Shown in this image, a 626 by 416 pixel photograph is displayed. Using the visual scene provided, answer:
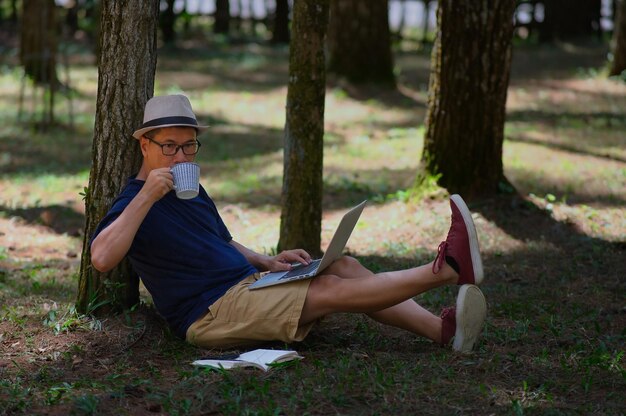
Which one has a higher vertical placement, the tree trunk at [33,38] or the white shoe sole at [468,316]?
the tree trunk at [33,38]

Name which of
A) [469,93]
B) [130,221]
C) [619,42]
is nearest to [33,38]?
[619,42]

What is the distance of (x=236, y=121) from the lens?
14.1 metres

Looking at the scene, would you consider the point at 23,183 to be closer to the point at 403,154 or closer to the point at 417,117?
the point at 403,154

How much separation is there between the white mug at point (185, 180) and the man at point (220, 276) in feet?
0.15

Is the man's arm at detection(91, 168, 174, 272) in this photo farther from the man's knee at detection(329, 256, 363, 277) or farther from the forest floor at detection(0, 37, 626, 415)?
the man's knee at detection(329, 256, 363, 277)

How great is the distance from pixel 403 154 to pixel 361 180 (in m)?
A: 1.20

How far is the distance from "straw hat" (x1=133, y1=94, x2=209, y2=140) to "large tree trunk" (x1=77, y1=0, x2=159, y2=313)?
0.33 m

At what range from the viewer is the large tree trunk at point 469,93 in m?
7.70

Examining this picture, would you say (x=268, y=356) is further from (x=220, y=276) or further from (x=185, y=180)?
(x=185, y=180)

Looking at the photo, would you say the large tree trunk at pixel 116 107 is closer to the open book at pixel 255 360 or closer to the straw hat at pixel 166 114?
the straw hat at pixel 166 114

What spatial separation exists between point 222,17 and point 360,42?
37.4ft

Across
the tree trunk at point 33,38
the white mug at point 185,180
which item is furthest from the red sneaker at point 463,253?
the tree trunk at point 33,38

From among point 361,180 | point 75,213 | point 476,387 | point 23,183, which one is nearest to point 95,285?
point 476,387

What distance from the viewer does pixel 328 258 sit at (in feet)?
15.3
